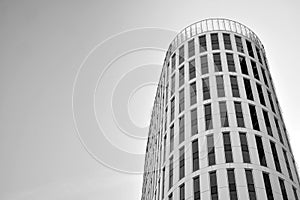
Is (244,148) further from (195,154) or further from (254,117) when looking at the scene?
(254,117)

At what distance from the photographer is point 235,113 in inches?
1949

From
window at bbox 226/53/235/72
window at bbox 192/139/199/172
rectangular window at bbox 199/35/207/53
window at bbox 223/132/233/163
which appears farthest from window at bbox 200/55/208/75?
window at bbox 192/139/199/172

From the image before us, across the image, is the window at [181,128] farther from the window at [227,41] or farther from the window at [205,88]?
the window at [227,41]

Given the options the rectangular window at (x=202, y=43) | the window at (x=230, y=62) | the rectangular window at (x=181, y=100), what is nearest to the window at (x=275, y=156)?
the window at (x=230, y=62)

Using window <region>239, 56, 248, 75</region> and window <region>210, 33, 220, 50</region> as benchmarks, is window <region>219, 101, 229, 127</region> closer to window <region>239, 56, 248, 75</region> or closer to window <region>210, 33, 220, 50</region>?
window <region>239, 56, 248, 75</region>

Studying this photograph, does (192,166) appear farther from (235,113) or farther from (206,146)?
(235,113)

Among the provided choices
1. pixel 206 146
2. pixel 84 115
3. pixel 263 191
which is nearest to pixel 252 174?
pixel 263 191

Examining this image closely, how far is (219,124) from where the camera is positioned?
1900 inches

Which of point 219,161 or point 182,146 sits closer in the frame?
point 219,161

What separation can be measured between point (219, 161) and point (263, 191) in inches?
234

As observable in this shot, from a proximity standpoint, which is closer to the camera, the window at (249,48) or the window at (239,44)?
the window at (239,44)

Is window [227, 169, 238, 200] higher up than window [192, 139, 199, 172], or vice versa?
window [192, 139, 199, 172]

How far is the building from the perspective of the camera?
42969 millimetres

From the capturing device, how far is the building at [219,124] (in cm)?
4297
